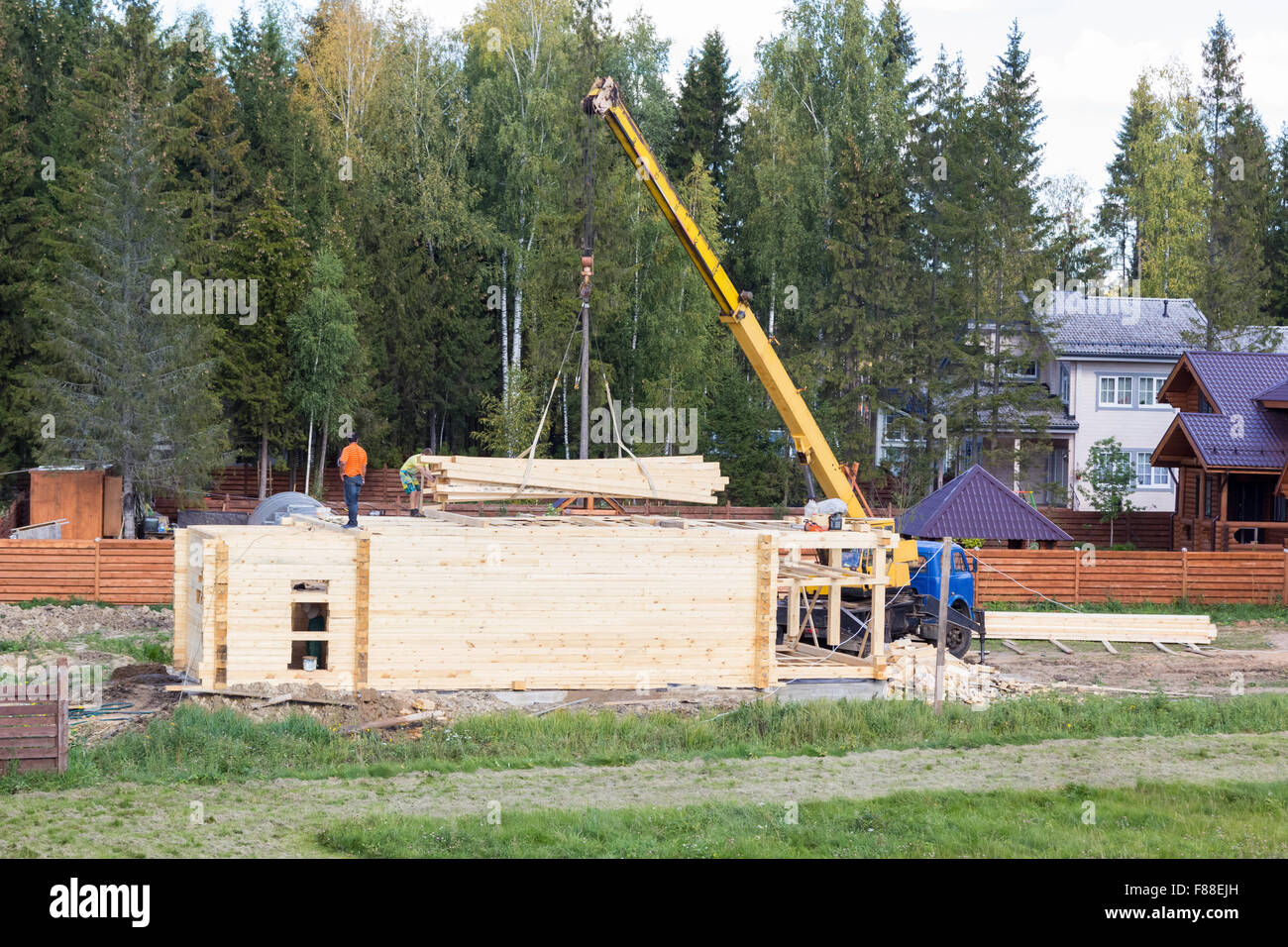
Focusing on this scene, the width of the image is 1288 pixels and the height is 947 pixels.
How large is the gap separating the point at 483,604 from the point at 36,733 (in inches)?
245

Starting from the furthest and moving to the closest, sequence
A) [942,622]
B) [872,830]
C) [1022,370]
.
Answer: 1. [1022,370]
2. [942,622]
3. [872,830]

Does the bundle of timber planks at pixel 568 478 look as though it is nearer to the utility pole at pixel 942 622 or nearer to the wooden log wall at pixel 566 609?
the wooden log wall at pixel 566 609

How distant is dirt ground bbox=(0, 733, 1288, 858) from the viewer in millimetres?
11117

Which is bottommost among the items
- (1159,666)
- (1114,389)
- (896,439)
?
(1159,666)

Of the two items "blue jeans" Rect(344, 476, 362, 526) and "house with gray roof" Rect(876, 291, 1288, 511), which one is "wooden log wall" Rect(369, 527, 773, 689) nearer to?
"blue jeans" Rect(344, 476, 362, 526)

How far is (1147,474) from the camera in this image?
159 feet

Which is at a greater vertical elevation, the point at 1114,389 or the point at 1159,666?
the point at 1114,389

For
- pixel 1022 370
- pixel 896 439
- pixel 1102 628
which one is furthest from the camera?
pixel 896 439

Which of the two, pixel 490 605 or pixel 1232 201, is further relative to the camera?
pixel 1232 201

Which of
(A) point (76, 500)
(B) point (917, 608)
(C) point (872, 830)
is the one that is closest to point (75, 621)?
(A) point (76, 500)

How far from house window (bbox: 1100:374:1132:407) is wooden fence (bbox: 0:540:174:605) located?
113 ft

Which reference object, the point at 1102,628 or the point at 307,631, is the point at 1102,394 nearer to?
the point at 1102,628

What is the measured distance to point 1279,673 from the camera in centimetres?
2219

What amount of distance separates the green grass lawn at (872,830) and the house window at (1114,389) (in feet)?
122
